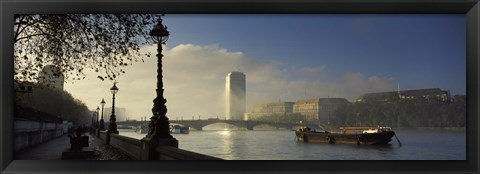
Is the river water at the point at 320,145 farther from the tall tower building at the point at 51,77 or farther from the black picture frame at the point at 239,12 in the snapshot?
the tall tower building at the point at 51,77

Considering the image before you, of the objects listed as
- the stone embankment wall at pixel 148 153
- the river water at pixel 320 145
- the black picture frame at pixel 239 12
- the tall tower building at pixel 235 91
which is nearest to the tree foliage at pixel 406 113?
the river water at pixel 320 145

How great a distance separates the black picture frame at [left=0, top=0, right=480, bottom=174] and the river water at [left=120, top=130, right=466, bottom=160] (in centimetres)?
55

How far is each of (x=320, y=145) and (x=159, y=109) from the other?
20345mm

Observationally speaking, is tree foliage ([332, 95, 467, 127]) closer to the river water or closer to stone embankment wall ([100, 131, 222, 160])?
the river water

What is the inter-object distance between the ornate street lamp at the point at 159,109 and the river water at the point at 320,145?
117cm

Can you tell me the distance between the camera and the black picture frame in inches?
218

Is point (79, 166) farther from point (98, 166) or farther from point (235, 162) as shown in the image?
point (235, 162)

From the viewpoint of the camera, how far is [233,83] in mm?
7121

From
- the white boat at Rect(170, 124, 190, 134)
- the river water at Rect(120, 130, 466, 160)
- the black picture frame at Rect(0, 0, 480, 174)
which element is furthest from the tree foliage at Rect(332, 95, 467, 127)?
the white boat at Rect(170, 124, 190, 134)

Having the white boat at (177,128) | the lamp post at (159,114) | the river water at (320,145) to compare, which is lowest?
the river water at (320,145)

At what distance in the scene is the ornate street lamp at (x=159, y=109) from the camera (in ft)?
21.9

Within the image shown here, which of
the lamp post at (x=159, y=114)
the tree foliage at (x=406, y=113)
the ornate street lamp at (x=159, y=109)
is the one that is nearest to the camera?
the tree foliage at (x=406, y=113)

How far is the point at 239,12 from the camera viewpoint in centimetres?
564

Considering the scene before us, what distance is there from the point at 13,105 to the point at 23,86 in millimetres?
619
